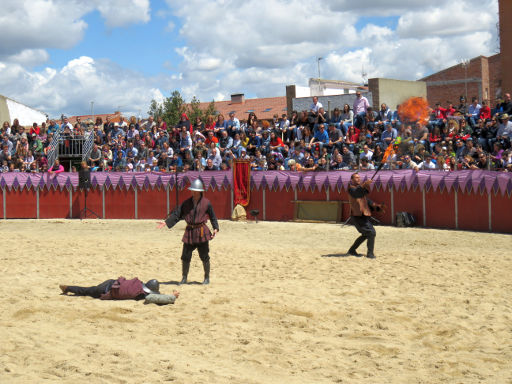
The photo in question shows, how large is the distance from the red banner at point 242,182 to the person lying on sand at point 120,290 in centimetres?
1297

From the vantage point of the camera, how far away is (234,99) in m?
70.1

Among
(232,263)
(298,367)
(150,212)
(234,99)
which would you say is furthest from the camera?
(234,99)

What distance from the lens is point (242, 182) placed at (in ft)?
73.9

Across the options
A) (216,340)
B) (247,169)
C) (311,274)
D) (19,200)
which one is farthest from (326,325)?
(19,200)

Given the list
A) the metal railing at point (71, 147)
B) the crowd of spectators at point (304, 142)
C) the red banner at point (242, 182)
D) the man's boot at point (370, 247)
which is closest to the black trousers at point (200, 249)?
the man's boot at point (370, 247)

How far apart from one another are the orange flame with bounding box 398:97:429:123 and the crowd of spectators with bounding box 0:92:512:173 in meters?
0.19

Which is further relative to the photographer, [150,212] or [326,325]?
[150,212]

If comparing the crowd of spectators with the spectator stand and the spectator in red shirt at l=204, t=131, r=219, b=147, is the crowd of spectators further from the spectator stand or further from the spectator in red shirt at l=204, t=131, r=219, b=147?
the spectator stand

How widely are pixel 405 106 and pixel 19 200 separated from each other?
1496 cm

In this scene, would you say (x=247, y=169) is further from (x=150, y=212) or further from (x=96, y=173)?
(x=96, y=173)

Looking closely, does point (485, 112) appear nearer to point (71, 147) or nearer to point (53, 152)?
point (71, 147)

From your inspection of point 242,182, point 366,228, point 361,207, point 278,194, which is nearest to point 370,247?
point 366,228

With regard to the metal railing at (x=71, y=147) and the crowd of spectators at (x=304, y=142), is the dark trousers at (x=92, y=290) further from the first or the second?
the metal railing at (x=71, y=147)

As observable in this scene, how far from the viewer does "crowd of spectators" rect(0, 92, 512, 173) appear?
761 inches
